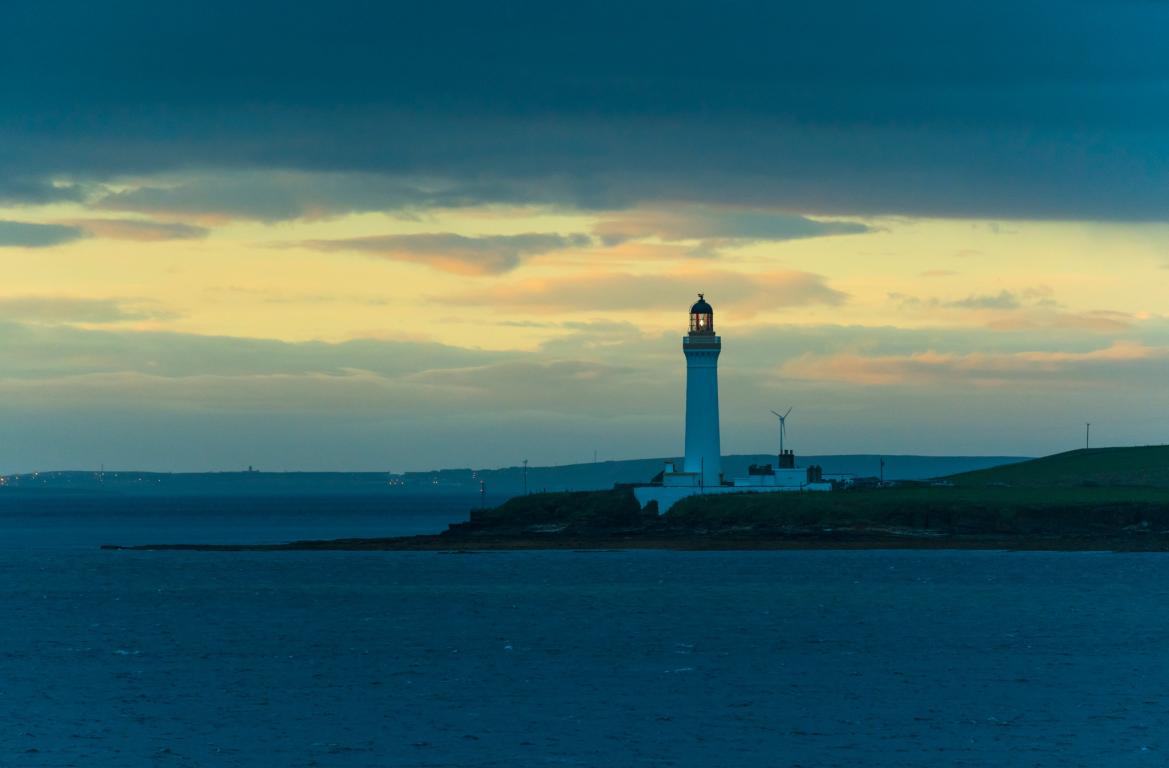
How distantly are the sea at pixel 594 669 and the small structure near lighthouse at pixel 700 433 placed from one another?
20.0 m

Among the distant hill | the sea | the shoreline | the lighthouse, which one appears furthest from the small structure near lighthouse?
the distant hill

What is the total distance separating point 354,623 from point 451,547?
52651mm

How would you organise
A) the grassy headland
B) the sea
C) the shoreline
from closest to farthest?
the sea → the shoreline → the grassy headland

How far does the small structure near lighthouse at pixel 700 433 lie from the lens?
12938 cm

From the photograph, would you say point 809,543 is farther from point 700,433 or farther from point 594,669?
point 594,669

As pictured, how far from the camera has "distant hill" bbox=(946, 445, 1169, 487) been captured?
154375 mm

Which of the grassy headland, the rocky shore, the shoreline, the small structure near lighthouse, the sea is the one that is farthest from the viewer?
the small structure near lighthouse

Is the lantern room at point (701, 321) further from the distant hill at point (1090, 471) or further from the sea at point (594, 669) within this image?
the distant hill at point (1090, 471)

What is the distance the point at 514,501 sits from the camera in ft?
470

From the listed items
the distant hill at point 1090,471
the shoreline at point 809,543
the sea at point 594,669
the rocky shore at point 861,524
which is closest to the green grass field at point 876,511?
the rocky shore at point 861,524

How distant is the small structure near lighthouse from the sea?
787 inches

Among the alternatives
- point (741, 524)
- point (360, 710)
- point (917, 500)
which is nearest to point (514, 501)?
point (741, 524)

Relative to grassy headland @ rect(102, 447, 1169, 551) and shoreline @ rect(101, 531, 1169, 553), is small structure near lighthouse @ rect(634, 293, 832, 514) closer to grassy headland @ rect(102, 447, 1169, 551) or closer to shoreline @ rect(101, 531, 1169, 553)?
grassy headland @ rect(102, 447, 1169, 551)

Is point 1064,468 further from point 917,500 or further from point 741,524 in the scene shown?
point 741,524
